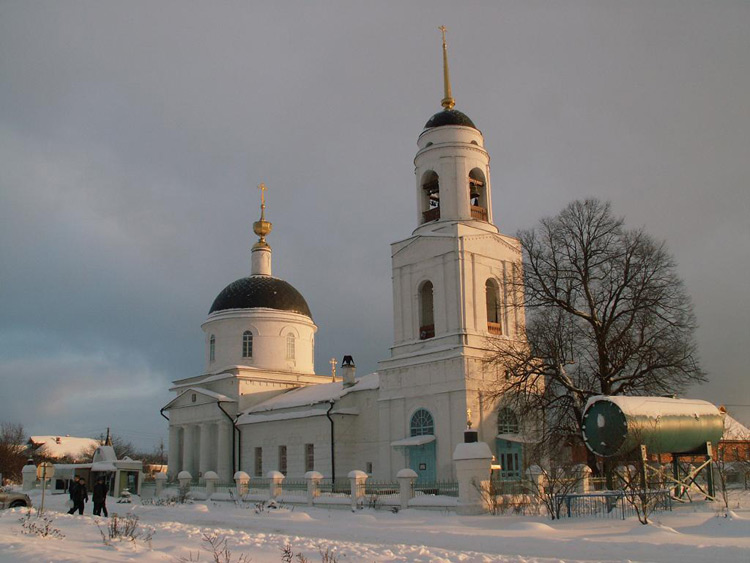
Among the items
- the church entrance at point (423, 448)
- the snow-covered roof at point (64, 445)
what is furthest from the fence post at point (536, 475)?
the snow-covered roof at point (64, 445)

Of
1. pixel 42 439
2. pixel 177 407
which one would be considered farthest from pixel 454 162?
pixel 42 439

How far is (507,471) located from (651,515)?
32.3 feet

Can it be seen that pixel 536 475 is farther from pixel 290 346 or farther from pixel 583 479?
pixel 290 346

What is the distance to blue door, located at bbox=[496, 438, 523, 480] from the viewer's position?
27.7 meters

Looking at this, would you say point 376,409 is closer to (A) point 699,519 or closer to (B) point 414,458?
(B) point 414,458

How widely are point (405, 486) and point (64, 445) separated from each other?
7933 cm

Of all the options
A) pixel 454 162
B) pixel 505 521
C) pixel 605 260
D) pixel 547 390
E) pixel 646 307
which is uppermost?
pixel 454 162

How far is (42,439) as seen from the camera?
9331 cm

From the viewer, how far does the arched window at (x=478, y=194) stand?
30891mm

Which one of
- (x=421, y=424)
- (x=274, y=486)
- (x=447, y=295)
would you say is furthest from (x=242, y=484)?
(x=447, y=295)

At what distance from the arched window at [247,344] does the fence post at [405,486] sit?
72.7 feet

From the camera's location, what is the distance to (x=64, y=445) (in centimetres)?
9125

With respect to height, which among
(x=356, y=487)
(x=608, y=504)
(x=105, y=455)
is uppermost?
(x=105, y=455)

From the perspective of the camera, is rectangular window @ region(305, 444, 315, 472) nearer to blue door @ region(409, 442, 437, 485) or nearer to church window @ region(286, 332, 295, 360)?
blue door @ region(409, 442, 437, 485)
